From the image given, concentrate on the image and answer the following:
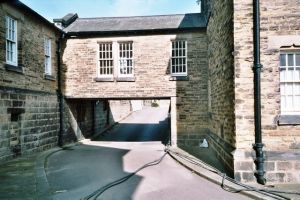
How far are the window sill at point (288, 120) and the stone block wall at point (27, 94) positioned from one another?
9.41 m

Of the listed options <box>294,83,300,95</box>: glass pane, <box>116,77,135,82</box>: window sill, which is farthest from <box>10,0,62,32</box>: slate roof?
<box>294,83,300,95</box>: glass pane

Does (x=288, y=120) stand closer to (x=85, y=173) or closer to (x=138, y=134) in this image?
(x=85, y=173)

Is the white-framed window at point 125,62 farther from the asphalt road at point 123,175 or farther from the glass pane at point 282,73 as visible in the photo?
the glass pane at point 282,73

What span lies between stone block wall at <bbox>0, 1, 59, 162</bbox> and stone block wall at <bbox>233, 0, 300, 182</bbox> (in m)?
8.38

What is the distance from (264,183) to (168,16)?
43.6ft

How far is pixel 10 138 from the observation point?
461 inches

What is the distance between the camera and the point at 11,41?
12133 mm

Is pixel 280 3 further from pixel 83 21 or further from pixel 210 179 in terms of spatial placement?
pixel 83 21

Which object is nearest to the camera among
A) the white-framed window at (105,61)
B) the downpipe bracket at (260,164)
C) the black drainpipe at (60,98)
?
the downpipe bracket at (260,164)

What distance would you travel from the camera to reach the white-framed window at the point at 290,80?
340 inches

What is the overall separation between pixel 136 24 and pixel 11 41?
749cm

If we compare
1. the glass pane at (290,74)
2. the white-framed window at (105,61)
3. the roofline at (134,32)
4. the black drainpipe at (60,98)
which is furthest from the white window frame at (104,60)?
the glass pane at (290,74)

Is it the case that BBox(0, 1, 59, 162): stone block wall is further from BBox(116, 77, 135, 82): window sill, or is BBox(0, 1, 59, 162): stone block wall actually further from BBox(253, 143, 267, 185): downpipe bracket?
BBox(253, 143, 267, 185): downpipe bracket

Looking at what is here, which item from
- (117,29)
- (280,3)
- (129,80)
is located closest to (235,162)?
(280,3)
